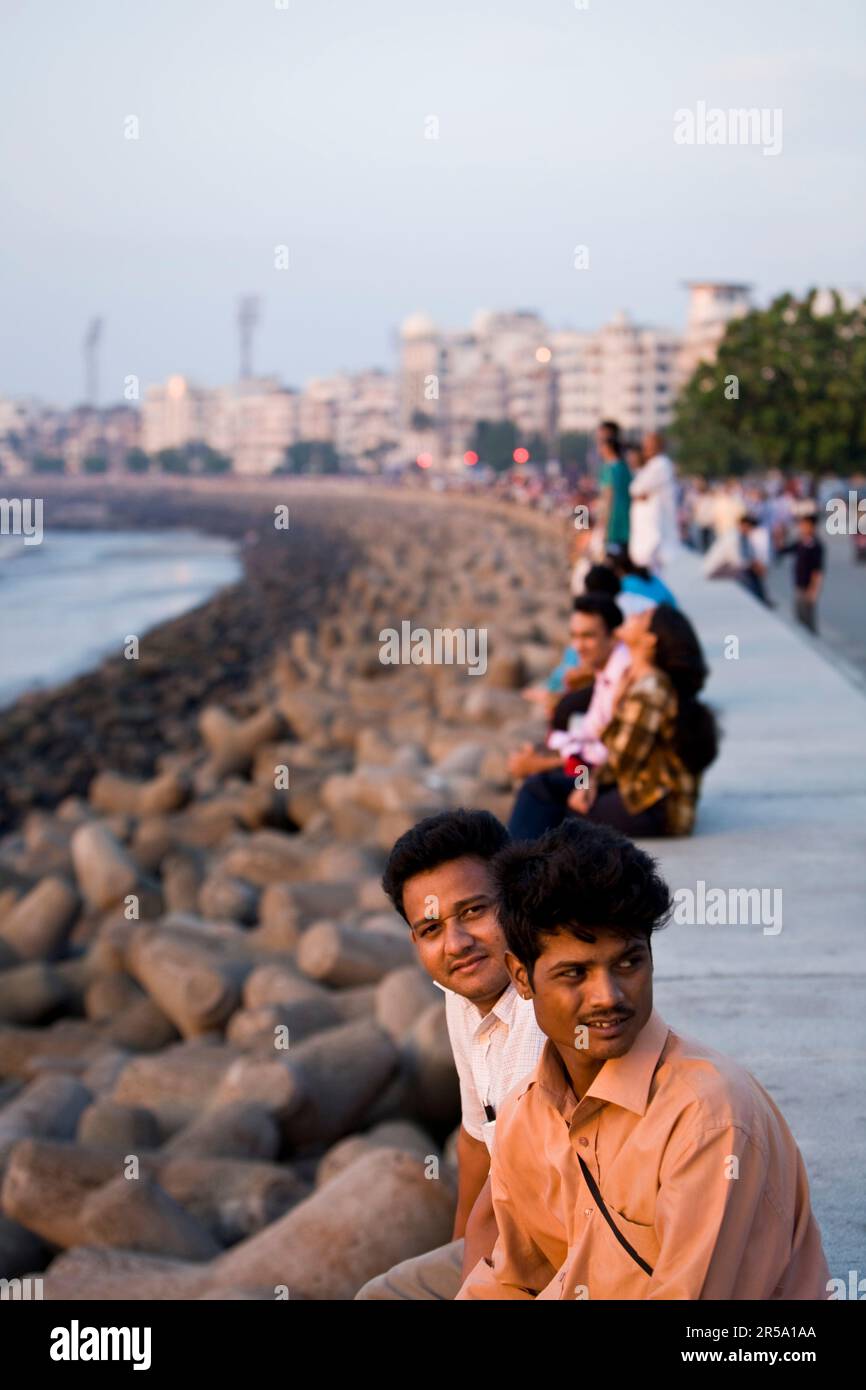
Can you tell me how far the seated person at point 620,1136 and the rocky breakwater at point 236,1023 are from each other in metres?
1.67

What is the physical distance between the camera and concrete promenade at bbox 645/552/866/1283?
3.54 m

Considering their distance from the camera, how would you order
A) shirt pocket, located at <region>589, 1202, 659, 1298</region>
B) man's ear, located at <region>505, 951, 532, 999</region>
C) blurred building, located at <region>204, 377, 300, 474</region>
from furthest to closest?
blurred building, located at <region>204, 377, 300, 474</region>
man's ear, located at <region>505, 951, 532, 999</region>
shirt pocket, located at <region>589, 1202, 659, 1298</region>

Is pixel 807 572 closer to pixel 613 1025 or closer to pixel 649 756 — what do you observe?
pixel 649 756

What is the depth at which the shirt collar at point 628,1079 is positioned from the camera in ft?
7.47

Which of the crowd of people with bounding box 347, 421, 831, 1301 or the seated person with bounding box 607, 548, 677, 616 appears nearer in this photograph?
the crowd of people with bounding box 347, 421, 831, 1301

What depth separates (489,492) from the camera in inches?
2719

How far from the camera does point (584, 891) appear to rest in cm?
232

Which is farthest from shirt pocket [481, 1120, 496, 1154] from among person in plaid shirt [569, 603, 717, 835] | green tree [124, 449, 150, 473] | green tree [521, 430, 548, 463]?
green tree [124, 449, 150, 473]

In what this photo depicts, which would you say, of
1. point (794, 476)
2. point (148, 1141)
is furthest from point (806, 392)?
point (148, 1141)

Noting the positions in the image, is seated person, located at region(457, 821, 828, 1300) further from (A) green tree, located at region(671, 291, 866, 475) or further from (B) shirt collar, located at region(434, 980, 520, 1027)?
(A) green tree, located at region(671, 291, 866, 475)

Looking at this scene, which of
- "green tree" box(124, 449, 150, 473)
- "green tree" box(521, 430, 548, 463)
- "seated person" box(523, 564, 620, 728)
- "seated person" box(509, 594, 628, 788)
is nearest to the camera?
"seated person" box(509, 594, 628, 788)

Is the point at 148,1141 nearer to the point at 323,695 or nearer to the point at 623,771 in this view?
the point at 623,771

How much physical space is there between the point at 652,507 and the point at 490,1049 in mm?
9027

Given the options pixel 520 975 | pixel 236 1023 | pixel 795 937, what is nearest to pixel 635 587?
pixel 236 1023
